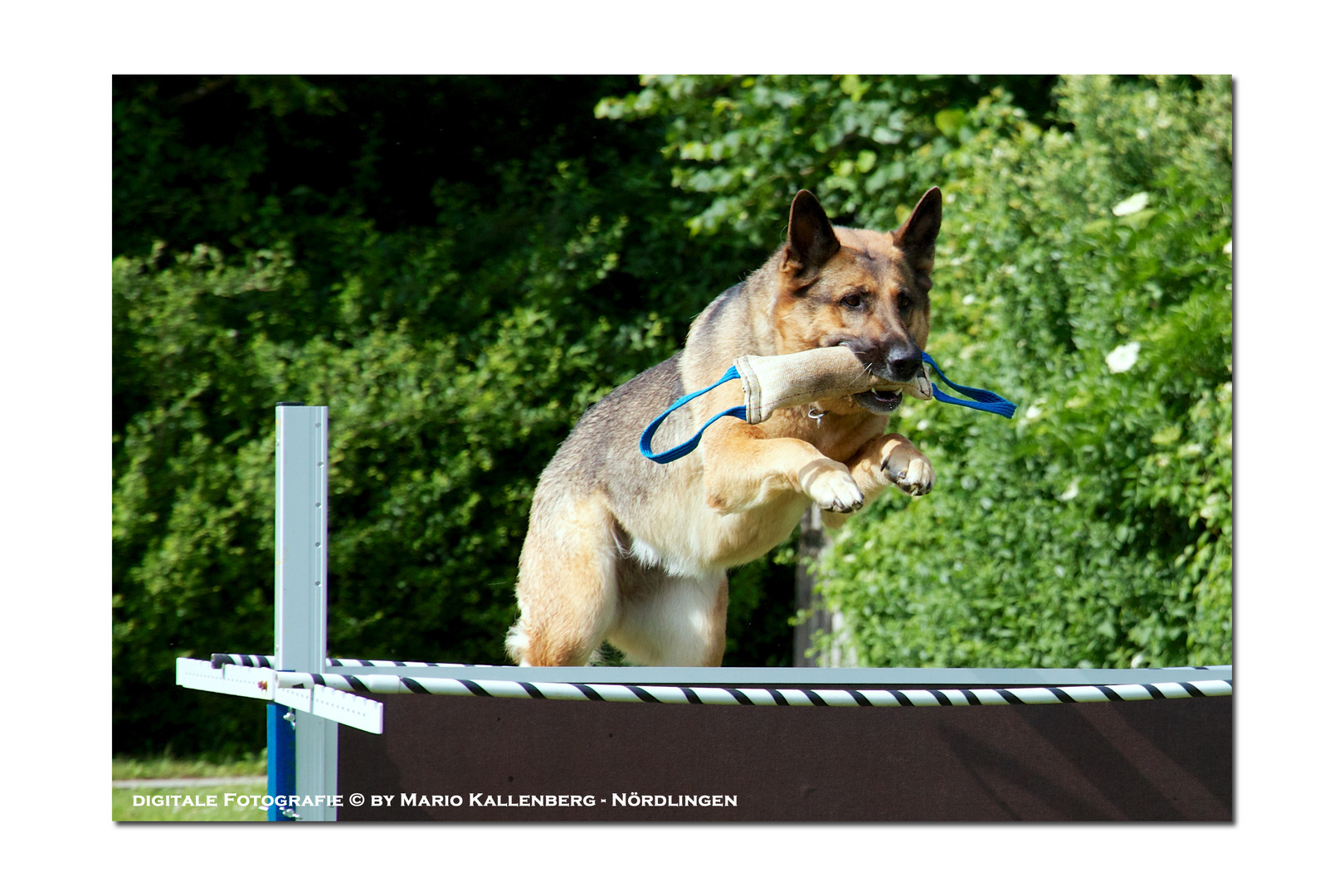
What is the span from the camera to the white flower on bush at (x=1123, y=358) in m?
4.51

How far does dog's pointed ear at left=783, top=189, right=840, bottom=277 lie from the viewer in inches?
129

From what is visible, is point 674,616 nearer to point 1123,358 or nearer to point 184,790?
point 1123,358

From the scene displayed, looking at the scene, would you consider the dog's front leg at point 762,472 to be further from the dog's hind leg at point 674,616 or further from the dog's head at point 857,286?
the dog's hind leg at point 674,616

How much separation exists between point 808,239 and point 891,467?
660mm

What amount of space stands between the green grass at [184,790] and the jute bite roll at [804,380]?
2323 mm

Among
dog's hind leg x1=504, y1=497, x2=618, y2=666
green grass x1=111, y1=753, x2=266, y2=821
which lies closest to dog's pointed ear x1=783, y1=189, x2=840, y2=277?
dog's hind leg x1=504, y1=497, x2=618, y2=666

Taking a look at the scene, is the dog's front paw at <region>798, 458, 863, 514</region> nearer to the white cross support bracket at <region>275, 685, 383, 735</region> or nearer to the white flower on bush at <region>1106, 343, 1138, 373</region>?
the white cross support bracket at <region>275, 685, 383, 735</region>

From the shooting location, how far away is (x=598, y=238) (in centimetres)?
676

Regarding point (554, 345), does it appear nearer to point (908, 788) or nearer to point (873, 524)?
point (873, 524)

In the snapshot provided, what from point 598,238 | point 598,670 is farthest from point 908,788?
point 598,238

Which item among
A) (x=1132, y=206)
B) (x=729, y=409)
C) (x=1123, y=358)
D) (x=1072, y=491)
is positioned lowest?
(x=1072, y=491)

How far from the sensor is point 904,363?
10.00ft

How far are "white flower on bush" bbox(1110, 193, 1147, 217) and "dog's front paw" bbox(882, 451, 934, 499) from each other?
200 centimetres

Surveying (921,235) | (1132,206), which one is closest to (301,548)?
(921,235)
